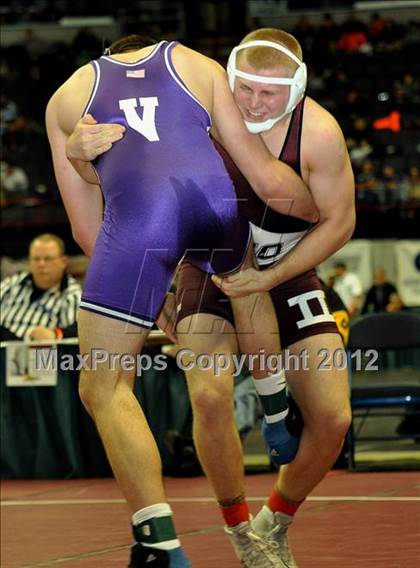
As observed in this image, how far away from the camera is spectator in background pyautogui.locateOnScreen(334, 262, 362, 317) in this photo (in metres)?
14.8

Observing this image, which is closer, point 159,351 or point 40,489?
point 40,489

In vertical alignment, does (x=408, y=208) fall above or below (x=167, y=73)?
below

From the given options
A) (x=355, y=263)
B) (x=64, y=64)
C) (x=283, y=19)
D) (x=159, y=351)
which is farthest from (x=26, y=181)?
(x=159, y=351)

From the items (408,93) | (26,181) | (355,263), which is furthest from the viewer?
(408,93)

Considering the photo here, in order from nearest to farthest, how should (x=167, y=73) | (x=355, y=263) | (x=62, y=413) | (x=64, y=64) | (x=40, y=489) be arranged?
(x=167, y=73), (x=40, y=489), (x=62, y=413), (x=355, y=263), (x=64, y=64)

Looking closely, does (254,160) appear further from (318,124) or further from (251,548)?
(251,548)

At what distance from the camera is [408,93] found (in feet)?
67.3

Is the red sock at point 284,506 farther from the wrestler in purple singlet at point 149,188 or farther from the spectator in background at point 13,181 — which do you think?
the spectator in background at point 13,181

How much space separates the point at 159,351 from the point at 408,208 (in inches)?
377

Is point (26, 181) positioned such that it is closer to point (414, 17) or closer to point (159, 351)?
point (414, 17)

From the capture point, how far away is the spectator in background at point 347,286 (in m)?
14.8

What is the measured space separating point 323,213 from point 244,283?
0.32 meters

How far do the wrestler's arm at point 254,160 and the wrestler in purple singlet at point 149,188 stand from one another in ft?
0.29

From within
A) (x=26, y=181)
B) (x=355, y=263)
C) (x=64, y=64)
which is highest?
(x=64, y=64)
